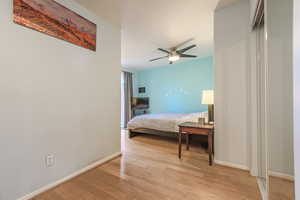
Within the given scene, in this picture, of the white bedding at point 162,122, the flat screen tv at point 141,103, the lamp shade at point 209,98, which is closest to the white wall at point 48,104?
the white bedding at point 162,122

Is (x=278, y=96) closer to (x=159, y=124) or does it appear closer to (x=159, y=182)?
(x=159, y=182)

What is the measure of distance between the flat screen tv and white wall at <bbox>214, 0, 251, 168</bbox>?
4274 millimetres

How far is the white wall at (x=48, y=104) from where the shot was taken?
4.50 feet

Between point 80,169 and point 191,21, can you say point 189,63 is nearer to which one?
point 191,21

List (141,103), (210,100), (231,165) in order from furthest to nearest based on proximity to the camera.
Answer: (141,103), (210,100), (231,165)

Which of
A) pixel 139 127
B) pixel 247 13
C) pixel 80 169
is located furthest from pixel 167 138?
pixel 247 13

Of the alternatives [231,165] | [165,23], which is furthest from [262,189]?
[165,23]

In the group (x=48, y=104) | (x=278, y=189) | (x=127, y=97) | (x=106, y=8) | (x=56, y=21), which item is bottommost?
(x=278, y=189)

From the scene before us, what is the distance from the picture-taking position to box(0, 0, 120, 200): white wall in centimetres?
137

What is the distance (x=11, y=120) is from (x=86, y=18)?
1724mm

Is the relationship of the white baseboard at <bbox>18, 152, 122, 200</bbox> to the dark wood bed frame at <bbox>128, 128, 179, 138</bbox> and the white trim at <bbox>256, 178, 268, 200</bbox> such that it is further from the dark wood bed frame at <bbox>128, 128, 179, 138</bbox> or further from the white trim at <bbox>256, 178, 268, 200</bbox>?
the white trim at <bbox>256, 178, 268, 200</bbox>

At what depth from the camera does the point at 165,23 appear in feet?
8.50

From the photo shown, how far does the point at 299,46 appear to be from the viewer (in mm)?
581

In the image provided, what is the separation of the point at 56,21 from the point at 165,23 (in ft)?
5.89
